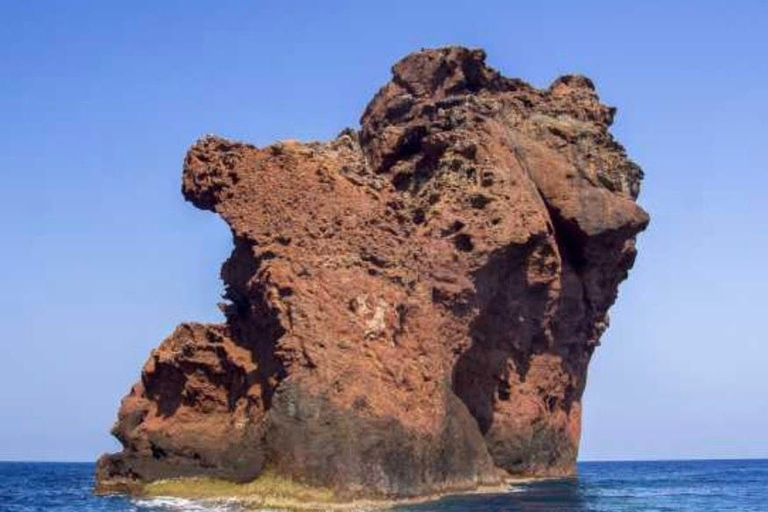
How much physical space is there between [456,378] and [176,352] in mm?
13041

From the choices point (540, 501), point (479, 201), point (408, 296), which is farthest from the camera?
point (479, 201)

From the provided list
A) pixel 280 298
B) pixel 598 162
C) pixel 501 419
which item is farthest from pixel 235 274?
pixel 598 162

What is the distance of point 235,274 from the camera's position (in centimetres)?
4734

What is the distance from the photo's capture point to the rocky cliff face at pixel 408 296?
3922cm

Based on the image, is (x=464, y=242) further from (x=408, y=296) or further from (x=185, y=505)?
(x=185, y=505)

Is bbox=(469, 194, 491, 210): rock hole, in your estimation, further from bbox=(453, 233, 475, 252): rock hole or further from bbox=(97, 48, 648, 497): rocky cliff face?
bbox=(453, 233, 475, 252): rock hole

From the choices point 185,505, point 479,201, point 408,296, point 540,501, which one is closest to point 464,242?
point 479,201

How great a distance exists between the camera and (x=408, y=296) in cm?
4350

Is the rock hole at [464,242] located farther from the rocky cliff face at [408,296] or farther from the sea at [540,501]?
the sea at [540,501]

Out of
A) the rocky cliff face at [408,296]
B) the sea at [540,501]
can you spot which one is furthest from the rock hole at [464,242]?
the sea at [540,501]

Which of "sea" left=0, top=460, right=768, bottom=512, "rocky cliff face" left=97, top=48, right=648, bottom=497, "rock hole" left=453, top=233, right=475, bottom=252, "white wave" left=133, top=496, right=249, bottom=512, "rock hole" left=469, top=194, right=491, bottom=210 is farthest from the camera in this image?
"rock hole" left=469, top=194, right=491, bottom=210

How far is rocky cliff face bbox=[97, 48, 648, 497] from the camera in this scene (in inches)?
1544

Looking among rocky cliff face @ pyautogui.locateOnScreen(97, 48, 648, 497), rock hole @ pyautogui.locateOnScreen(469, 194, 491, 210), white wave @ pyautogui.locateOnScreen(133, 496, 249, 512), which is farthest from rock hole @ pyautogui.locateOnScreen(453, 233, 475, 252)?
white wave @ pyautogui.locateOnScreen(133, 496, 249, 512)

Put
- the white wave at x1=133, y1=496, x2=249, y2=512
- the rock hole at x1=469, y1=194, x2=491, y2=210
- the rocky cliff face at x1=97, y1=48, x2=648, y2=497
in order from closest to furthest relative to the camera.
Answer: the white wave at x1=133, y1=496, x2=249, y2=512
the rocky cliff face at x1=97, y1=48, x2=648, y2=497
the rock hole at x1=469, y1=194, x2=491, y2=210
